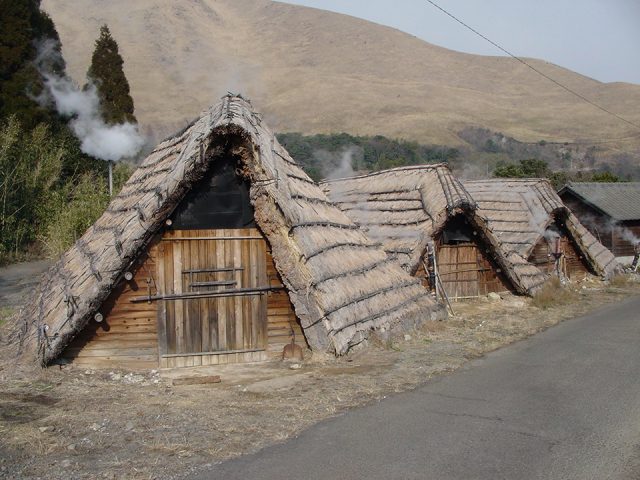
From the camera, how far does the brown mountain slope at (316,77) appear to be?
8631cm

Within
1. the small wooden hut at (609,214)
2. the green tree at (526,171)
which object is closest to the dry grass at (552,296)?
the small wooden hut at (609,214)

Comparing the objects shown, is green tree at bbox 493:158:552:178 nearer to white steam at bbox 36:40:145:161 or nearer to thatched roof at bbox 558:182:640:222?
thatched roof at bbox 558:182:640:222

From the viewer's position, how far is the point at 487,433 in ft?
23.0

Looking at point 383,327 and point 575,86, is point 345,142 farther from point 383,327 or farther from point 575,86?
point 575,86

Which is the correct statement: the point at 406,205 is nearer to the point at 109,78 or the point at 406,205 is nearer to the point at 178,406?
the point at 178,406

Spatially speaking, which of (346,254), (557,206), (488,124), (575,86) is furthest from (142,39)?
(346,254)

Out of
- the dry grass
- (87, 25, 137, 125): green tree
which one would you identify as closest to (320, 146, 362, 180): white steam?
(87, 25, 137, 125): green tree

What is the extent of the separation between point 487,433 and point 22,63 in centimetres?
2329

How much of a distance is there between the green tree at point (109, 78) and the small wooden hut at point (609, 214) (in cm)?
2171

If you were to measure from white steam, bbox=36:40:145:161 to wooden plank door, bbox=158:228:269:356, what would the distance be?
11788 mm

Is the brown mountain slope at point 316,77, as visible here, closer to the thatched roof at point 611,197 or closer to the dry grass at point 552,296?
the thatched roof at point 611,197

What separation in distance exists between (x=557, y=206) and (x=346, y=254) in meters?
12.6

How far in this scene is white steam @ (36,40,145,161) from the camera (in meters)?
21.6

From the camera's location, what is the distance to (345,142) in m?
55.9
